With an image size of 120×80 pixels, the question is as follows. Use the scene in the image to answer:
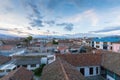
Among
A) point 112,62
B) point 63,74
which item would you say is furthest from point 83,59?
point 63,74

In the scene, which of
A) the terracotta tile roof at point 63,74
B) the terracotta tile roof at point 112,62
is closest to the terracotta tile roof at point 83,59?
the terracotta tile roof at point 112,62

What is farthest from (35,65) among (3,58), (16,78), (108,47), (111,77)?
(108,47)

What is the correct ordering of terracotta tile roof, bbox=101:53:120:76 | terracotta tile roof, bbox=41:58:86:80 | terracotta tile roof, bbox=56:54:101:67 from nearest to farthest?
1. terracotta tile roof, bbox=41:58:86:80
2. terracotta tile roof, bbox=101:53:120:76
3. terracotta tile roof, bbox=56:54:101:67

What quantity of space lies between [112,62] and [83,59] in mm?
5456

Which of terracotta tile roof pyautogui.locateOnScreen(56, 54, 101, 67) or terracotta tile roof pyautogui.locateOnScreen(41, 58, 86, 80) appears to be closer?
terracotta tile roof pyautogui.locateOnScreen(41, 58, 86, 80)

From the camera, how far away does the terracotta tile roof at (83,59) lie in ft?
84.7

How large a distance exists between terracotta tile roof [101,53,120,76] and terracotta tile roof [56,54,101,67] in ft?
3.97

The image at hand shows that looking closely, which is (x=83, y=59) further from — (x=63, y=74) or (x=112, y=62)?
(x=63, y=74)

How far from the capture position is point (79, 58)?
89.0ft

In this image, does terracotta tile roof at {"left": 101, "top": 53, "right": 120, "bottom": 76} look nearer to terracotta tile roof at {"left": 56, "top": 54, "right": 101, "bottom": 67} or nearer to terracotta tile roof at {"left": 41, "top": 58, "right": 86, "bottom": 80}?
terracotta tile roof at {"left": 56, "top": 54, "right": 101, "bottom": 67}

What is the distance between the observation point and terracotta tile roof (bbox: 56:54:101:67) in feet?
84.7

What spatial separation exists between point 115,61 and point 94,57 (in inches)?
187

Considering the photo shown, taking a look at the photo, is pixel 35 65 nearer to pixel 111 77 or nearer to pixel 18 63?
pixel 18 63

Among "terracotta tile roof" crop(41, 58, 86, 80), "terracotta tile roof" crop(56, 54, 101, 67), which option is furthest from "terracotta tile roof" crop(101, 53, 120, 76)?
"terracotta tile roof" crop(41, 58, 86, 80)
